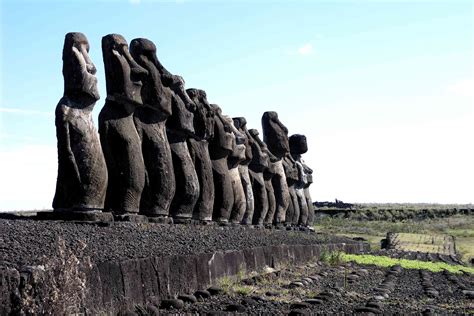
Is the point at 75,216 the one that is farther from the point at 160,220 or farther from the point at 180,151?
the point at 180,151

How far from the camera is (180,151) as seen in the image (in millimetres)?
11102

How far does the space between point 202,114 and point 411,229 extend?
24.5 meters

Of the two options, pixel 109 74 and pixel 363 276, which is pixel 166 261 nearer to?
pixel 109 74

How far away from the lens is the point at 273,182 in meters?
18.6

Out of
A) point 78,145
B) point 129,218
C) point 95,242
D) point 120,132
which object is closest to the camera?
point 95,242

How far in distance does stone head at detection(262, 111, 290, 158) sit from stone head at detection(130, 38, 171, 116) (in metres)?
8.68

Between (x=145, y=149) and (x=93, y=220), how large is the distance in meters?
2.16

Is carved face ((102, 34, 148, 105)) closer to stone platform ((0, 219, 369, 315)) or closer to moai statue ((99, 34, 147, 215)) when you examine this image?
moai statue ((99, 34, 147, 215))

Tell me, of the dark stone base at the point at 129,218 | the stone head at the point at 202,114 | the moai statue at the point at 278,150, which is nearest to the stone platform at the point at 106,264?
the dark stone base at the point at 129,218

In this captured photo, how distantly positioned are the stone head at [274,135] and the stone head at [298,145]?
9.33 feet

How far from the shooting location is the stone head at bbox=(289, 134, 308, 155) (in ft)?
72.7

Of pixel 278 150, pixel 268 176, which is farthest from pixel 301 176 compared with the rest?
pixel 268 176

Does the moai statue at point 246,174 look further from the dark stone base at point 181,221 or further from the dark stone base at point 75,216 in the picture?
the dark stone base at point 75,216

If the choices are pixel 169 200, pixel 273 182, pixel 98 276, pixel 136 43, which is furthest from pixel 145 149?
pixel 273 182
